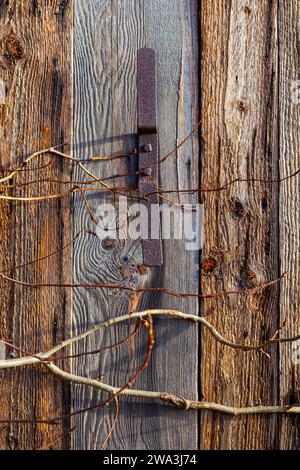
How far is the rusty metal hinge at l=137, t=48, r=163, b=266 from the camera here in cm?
156

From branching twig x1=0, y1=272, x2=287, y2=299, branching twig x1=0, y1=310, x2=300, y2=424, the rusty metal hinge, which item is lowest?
branching twig x1=0, y1=310, x2=300, y2=424

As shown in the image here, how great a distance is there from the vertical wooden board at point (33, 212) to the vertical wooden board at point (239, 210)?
1.42ft

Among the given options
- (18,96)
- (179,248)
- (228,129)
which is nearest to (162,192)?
(179,248)

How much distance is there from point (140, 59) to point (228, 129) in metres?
0.34

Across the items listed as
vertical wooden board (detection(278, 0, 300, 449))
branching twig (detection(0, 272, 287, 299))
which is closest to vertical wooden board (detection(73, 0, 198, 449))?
branching twig (detection(0, 272, 287, 299))

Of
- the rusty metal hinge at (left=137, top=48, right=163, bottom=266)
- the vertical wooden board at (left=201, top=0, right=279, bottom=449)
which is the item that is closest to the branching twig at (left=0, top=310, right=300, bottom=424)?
the vertical wooden board at (left=201, top=0, right=279, bottom=449)

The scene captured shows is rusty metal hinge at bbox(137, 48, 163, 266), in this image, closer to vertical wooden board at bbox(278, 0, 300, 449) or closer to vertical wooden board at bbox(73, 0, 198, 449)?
vertical wooden board at bbox(73, 0, 198, 449)

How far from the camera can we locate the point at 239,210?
5.42 ft

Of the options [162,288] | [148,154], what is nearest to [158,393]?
[162,288]

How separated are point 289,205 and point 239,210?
15cm

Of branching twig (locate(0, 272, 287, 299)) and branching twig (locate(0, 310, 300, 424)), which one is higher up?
branching twig (locate(0, 272, 287, 299))

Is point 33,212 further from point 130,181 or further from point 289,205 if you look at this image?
point 289,205

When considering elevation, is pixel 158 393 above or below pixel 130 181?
below

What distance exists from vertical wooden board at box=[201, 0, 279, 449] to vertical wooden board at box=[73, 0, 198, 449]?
0.17ft
